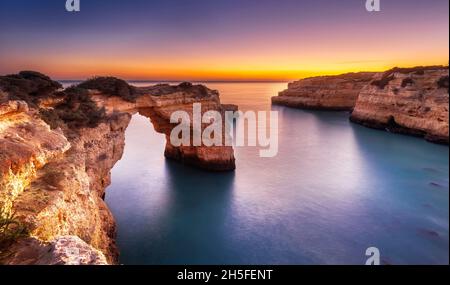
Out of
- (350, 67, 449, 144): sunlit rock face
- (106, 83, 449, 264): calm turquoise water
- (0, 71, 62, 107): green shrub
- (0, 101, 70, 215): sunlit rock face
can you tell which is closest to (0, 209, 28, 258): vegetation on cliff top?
(0, 101, 70, 215): sunlit rock face

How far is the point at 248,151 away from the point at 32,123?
1631 centimetres

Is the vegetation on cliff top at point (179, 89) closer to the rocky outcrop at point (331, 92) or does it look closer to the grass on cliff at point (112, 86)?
the grass on cliff at point (112, 86)

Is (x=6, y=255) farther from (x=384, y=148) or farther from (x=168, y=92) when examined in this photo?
(x=384, y=148)

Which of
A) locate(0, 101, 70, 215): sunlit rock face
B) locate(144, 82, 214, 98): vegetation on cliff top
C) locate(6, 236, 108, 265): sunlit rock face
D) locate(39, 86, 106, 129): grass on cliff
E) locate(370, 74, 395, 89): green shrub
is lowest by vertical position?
locate(6, 236, 108, 265): sunlit rock face

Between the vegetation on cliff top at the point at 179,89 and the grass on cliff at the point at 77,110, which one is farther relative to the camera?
the vegetation on cliff top at the point at 179,89

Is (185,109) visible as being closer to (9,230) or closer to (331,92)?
(9,230)

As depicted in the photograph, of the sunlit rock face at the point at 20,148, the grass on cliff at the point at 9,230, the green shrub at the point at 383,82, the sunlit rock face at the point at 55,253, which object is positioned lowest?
the sunlit rock face at the point at 55,253

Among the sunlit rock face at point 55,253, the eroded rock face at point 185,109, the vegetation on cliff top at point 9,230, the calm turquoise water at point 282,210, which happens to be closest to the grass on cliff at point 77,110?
the eroded rock face at point 185,109

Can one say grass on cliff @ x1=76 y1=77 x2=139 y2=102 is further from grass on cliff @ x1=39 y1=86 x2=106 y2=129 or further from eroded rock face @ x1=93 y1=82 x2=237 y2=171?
grass on cliff @ x1=39 y1=86 x2=106 y2=129

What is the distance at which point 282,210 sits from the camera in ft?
37.6

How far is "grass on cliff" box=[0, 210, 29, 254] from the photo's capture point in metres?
2.91

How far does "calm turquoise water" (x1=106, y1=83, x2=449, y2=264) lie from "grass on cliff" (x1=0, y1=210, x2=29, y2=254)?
4915mm

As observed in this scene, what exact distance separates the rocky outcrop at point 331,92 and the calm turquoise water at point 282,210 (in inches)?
1123

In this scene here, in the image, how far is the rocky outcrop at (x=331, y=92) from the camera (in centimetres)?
4578
